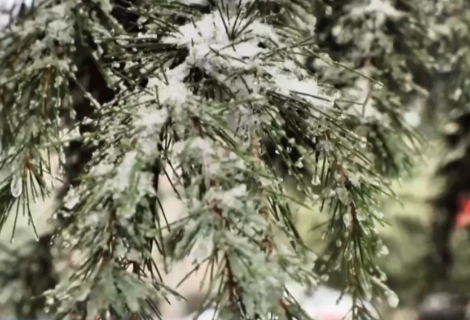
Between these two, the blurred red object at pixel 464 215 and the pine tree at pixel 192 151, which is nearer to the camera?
the pine tree at pixel 192 151

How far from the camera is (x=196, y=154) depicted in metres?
0.28

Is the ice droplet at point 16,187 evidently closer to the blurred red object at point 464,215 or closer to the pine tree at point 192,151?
the pine tree at point 192,151

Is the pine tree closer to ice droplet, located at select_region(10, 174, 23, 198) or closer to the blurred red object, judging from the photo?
ice droplet, located at select_region(10, 174, 23, 198)

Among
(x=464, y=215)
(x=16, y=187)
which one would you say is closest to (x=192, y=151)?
(x=16, y=187)

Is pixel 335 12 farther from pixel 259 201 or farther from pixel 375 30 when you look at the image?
pixel 259 201

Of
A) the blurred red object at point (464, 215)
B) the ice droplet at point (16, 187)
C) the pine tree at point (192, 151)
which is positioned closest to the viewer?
→ the pine tree at point (192, 151)

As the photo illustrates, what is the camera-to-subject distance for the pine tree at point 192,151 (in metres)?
0.26

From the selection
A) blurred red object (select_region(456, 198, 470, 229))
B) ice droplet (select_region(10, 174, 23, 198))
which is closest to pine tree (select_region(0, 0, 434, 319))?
ice droplet (select_region(10, 174, 23, 198))

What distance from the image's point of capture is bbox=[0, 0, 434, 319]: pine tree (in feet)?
0.87

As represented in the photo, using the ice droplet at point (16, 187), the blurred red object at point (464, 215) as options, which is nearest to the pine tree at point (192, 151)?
the ice droplet at point (16, 187)

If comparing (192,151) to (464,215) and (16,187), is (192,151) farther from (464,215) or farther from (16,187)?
(464,215)

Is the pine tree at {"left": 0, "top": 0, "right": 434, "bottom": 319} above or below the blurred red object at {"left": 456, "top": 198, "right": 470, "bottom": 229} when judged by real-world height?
above

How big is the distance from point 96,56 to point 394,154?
332 millimetres

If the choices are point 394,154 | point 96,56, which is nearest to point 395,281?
point 394,154
